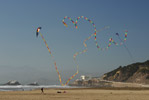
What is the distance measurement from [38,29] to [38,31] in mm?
939

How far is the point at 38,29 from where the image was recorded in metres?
42.7

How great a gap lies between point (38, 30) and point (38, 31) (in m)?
0.51

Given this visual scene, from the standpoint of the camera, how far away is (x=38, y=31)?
41.8 m

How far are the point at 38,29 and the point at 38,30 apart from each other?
0.43 metres

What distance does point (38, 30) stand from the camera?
4228 centimetres
